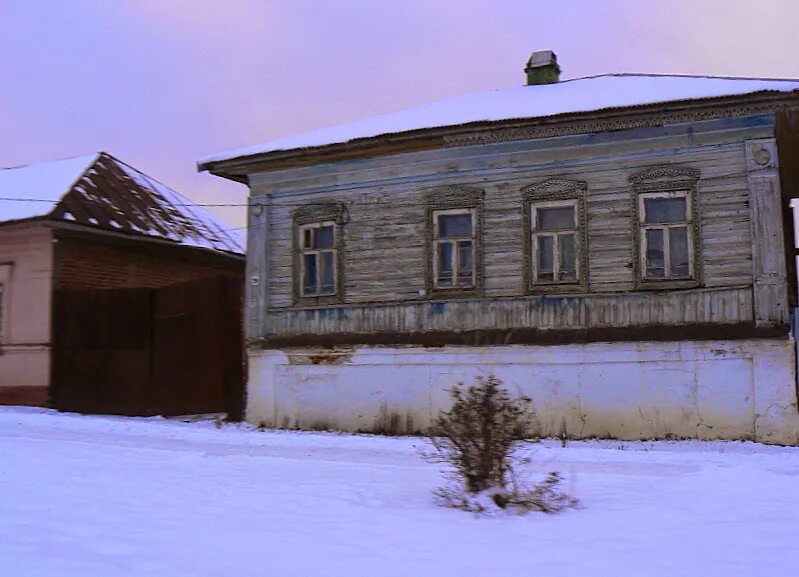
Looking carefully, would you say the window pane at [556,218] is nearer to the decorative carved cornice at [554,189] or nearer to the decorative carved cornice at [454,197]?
the decorative carved cornice at [554,189]

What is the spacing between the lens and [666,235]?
11062 mm

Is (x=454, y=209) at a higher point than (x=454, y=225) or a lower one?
higher

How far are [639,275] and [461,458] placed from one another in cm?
582

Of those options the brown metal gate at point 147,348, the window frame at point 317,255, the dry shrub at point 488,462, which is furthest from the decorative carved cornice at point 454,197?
the dry shrub at point 488,462

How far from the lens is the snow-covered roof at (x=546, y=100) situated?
35.8 feet

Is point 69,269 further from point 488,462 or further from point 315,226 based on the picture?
point 488,462

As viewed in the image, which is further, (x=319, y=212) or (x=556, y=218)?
(x=319, y=212)

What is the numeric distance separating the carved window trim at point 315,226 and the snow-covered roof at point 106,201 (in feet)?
16.2

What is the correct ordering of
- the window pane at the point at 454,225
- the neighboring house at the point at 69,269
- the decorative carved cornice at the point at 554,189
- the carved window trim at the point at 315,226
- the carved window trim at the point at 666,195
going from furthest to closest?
the neighboring house at the point at 69,269, the carved window trim at the point at 315,226, the window pane at the point at 454,225, the decorative carved cornice at the point at 554,189, the carved window trim at the point at 666,195

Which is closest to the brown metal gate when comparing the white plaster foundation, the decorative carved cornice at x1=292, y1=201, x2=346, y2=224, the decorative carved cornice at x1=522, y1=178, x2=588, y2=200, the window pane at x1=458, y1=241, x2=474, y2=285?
the white plaster foundation

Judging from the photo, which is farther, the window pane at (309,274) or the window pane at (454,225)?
the window pane at (309,274)

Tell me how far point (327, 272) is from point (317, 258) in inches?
11.5


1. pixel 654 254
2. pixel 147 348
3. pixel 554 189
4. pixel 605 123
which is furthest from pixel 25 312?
pixel 654 254

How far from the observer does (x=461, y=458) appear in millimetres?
6316
